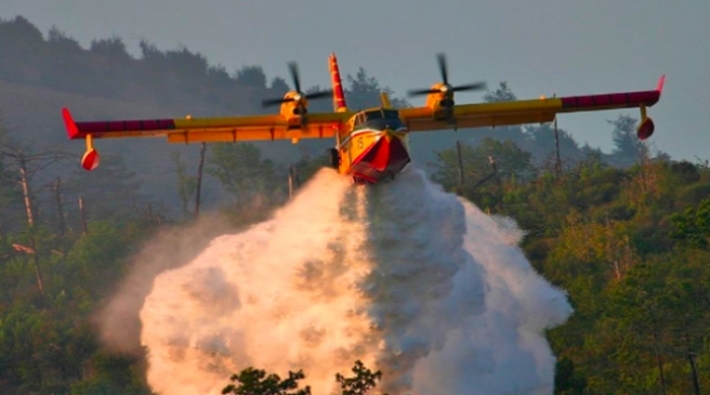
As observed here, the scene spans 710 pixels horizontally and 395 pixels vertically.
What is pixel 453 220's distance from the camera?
3481cm

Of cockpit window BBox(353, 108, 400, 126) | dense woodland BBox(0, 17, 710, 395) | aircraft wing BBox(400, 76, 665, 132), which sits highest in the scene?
cockpit window BBox(353, 108, 400, 126)

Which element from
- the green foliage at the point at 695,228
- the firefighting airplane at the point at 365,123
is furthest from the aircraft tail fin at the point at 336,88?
the green foliage at the point at 695,228

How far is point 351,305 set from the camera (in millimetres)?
33281

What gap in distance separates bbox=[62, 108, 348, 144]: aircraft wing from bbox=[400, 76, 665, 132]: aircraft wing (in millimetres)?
2088

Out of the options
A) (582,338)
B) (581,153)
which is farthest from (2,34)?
(582,338)

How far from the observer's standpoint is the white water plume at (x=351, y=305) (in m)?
33.2

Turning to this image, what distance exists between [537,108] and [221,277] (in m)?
9.19

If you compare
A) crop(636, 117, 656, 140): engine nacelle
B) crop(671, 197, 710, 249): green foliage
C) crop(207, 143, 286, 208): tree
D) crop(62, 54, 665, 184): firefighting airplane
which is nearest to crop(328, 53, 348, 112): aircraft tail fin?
crop(62, 54, 665, 184): firefighting airplane

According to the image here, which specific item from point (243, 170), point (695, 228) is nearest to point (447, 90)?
point (695, 228)

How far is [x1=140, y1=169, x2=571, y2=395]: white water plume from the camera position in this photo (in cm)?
3325

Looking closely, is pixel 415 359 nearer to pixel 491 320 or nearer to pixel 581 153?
pixel 491 320

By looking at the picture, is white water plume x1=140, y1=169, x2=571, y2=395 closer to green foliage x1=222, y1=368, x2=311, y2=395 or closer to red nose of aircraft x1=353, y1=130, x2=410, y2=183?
red nose of aircraft x1=353, y1=130, x2=410, y2=183

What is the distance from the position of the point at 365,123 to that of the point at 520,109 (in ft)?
18.7

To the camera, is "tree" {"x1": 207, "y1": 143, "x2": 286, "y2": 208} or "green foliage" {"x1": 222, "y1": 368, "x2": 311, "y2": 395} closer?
"green foliage" {"x1": 222, "y1": 368, "x2": 311, "y2": 395}
